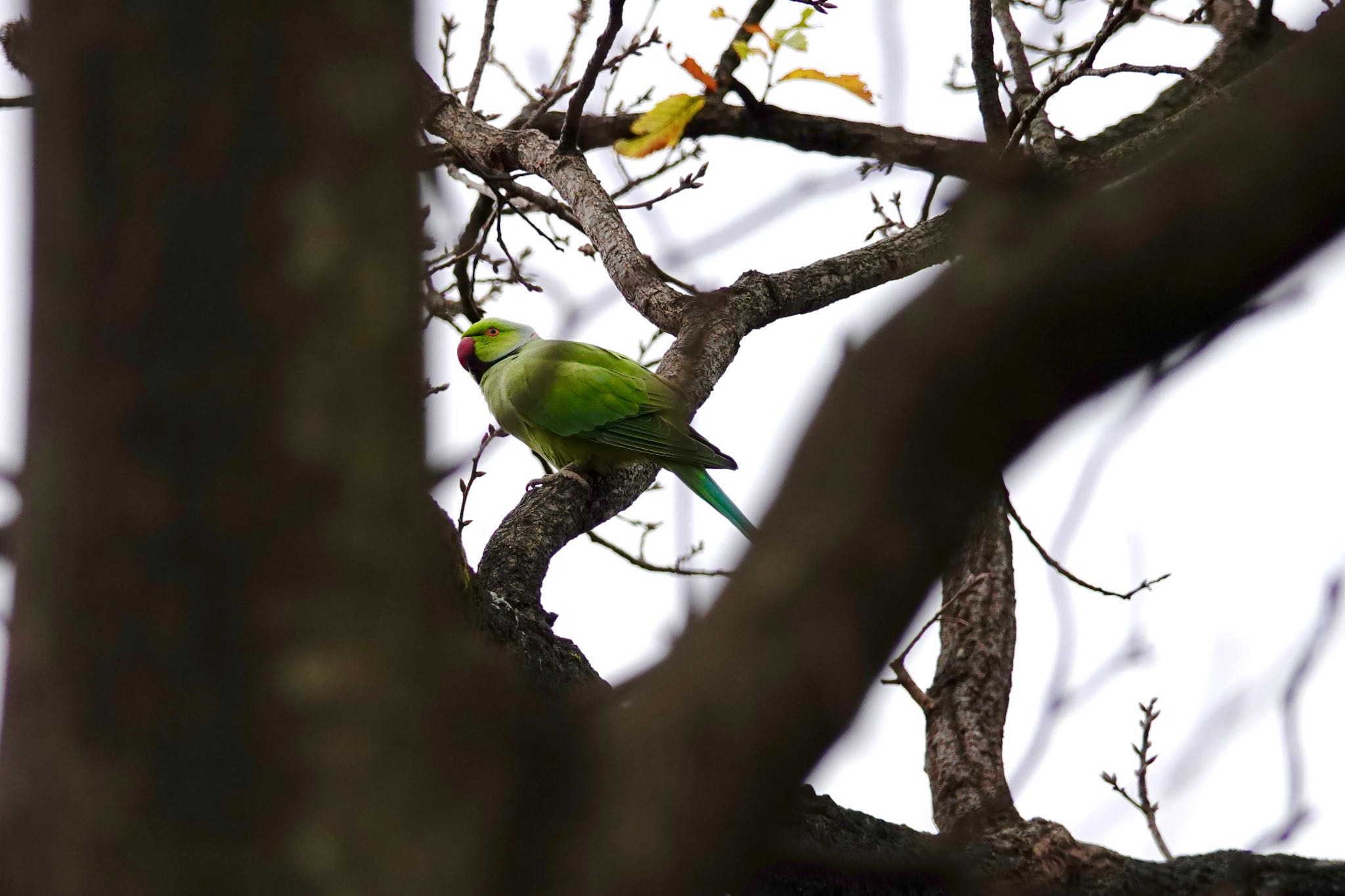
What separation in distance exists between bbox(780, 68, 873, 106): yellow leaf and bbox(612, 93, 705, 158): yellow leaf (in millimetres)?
237

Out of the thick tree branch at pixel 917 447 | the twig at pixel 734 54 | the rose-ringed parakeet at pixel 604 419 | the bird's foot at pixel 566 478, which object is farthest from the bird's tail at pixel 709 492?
the thick tree branch at pixel 917 447

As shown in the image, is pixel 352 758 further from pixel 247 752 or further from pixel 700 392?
pixel 700 392

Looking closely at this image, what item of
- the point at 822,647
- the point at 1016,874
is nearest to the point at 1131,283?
the point at 822,647

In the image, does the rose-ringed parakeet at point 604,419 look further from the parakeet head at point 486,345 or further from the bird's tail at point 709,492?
the parakeet head at point 486,345

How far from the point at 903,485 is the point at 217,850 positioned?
1.48 ft

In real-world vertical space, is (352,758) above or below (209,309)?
below

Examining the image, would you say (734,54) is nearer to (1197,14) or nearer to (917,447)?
(1197,14)

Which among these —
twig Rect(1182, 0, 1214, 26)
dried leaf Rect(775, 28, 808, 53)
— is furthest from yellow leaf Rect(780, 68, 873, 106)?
twig Rect(1182, 0, 1214, 26)

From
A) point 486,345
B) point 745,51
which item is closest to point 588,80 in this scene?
point 745,51

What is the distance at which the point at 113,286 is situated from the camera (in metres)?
0.65

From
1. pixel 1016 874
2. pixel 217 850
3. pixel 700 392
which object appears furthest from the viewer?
pixel 700 392

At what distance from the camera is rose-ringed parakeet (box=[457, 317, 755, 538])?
4.22 metres

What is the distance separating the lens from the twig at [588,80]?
2889mm

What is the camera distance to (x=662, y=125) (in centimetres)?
284
